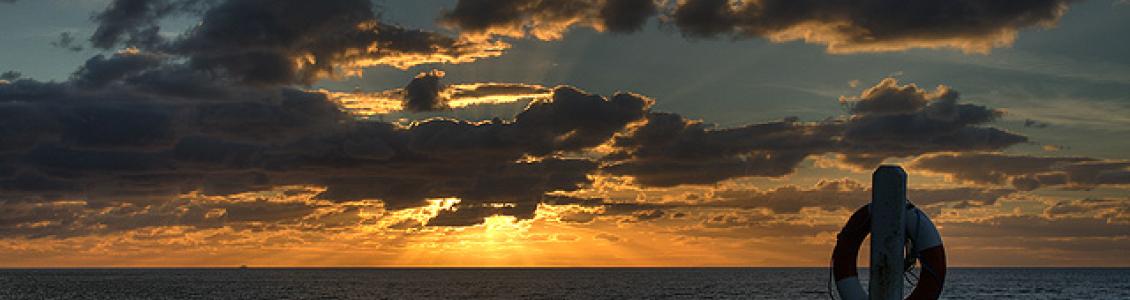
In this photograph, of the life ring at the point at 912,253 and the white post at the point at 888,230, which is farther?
the life ring at the point at 912,253

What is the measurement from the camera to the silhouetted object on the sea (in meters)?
18.8

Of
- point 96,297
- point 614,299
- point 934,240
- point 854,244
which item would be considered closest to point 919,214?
point 934,240

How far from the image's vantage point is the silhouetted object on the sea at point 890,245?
18.8 meters

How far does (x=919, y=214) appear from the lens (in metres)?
20.2

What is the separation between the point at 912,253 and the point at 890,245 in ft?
5.92

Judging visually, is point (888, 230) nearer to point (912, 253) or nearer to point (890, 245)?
point (890, 245)

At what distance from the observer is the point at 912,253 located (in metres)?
20.5

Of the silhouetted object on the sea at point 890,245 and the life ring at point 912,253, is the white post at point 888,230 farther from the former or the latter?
the life ring at point 912,253

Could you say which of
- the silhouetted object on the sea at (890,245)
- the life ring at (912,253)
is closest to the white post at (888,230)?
the silhouetted object on the sea at (890,245)

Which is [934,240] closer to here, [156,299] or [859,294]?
[859,294]

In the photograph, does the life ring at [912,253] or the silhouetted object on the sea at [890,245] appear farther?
the life ring at [912,253]

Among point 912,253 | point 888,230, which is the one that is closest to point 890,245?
point 888,230

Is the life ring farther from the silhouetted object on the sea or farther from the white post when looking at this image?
the white post

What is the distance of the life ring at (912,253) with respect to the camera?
66.5 feet
